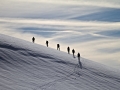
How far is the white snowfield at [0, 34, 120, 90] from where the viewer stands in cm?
1917

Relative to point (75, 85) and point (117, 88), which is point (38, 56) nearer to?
point (75, 85)

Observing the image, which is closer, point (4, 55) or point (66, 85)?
point (66, 85)

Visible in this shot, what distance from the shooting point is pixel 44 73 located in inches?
894

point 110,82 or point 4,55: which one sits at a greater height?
point 4,55

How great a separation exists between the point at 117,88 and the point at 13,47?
1281 cm

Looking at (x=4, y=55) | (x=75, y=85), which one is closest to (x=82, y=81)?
(x=75, y=85)

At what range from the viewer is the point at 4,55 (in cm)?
2384

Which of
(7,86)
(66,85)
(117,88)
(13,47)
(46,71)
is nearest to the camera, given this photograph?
(7,86)

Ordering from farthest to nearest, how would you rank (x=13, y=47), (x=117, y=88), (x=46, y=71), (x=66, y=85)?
(x=13, y=47)
(x=117, y=88)
(x=46, y=71)
(x=66, y=85)

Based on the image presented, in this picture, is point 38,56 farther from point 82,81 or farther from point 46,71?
point 82,81

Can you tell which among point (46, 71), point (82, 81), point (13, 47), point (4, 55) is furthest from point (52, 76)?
point (13, 47)

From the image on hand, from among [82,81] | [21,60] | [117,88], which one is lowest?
[117,88]

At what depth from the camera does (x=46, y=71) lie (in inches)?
924

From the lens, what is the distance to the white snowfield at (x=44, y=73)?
62.9 feet
